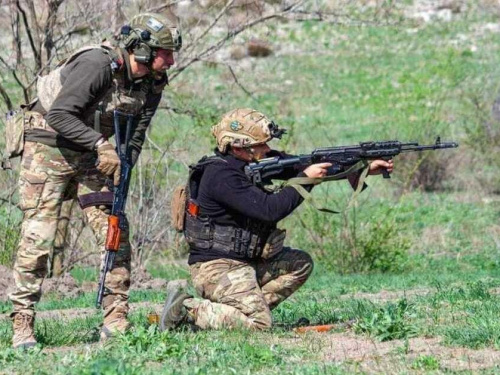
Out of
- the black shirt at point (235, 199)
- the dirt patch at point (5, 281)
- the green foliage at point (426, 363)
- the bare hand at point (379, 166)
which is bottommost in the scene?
the dirt patch at point (5, 281)

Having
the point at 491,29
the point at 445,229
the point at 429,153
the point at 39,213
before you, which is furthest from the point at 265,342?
the point at 491,29

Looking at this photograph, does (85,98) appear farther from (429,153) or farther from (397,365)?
(429,153)

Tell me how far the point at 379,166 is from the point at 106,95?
6.57 ft

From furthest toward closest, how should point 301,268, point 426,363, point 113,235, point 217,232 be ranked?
point 301,268, point 217,232, point 113,235, point 426,363

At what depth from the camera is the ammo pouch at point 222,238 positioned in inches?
307

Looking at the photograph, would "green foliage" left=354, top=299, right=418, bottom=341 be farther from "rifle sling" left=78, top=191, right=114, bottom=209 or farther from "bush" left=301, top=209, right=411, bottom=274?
"bush" left=301, top=209, right=411, bottom=274

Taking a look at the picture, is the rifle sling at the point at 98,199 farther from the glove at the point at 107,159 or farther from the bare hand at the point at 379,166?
the bare hand at the point at 379,166


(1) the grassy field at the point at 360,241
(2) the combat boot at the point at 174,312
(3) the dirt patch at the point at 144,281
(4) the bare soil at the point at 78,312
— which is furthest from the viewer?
(3) the dirt patch at the point at 144,281

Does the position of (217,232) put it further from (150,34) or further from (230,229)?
(150,34)

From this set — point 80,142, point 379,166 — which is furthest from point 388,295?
point 80,142

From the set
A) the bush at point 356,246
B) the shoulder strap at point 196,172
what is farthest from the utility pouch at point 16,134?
the bush at point 356,246

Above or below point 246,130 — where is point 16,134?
below

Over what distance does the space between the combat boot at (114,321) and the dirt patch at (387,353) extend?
118 centimetres

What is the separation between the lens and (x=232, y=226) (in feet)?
25.6
